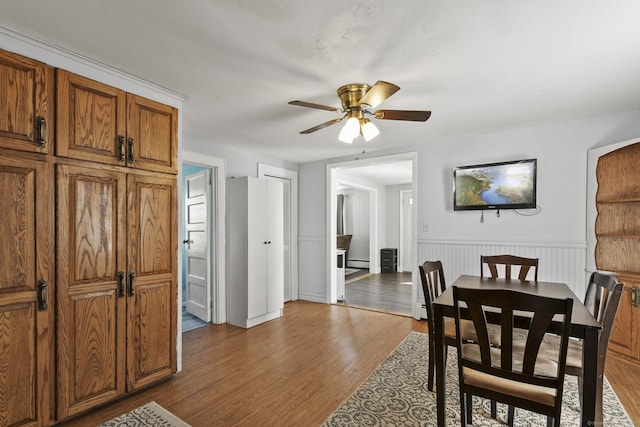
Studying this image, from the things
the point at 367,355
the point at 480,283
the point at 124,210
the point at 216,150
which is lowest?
the point at 367,355

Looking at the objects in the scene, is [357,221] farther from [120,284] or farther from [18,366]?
[18,366]

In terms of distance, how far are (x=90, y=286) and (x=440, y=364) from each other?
2.27 metres

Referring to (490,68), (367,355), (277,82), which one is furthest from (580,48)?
(367,355)

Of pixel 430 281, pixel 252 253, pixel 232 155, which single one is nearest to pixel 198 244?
pixel 252 253

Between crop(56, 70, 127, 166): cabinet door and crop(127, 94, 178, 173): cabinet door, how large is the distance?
0.21ft

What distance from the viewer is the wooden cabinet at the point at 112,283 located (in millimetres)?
1999

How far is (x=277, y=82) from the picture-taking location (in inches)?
93.9

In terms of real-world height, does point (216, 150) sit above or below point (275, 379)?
above

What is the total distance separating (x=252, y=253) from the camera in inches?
157

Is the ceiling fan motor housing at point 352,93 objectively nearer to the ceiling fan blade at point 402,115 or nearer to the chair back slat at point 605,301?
the ceiling fan blade at point 402,115

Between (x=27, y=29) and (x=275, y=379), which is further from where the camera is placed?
(x=275, y=379)

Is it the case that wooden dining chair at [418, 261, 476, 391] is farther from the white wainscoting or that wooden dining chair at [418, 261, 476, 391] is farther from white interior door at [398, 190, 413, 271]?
white interior door at [398, 190, 413, 271]

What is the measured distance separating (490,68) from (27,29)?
2828mm

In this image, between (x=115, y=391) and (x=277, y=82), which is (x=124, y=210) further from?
(x=277, y=82)
